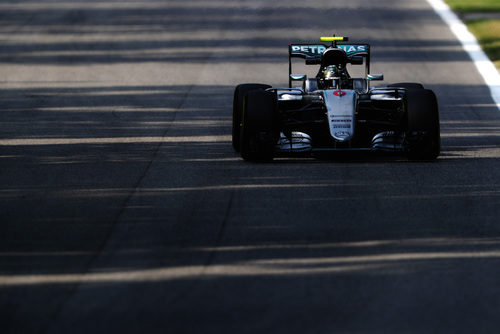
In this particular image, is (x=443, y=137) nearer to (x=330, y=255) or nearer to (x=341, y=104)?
(x=341, y=104)

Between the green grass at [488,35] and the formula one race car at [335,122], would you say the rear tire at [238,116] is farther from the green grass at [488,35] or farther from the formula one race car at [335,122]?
the green grass at [488,35]

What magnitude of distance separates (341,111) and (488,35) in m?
14.4

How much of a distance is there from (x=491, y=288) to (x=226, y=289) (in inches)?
71.7

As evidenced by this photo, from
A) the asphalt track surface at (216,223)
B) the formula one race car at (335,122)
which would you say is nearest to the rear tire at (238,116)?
the formula one race car at (335,122)

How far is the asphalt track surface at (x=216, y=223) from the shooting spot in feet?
21.4

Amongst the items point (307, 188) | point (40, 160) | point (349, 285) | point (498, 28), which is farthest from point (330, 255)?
point (498, 28)

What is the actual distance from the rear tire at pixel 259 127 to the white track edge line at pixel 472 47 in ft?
20.2

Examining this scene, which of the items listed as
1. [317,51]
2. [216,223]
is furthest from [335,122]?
[216,223]

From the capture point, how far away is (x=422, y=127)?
11.2m

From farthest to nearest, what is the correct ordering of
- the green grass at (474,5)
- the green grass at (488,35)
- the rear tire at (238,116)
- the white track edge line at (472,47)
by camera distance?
1. the green grass at (474,5)
2. the green grass at (488,35)
3. the white track edge line at (472,47)
4. the rear tire at (238,116)

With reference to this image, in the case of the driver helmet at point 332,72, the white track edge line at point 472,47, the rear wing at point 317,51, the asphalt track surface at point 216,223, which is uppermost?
the rear wing at point 317,51

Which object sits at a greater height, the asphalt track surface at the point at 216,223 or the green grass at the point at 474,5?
the green grass at the point at 474,5

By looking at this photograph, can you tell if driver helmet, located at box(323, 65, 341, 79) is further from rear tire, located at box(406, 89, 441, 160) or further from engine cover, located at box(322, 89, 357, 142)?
rear tire, located at box(406, 89, 441, 160)

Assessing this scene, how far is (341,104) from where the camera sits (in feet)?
37.5
